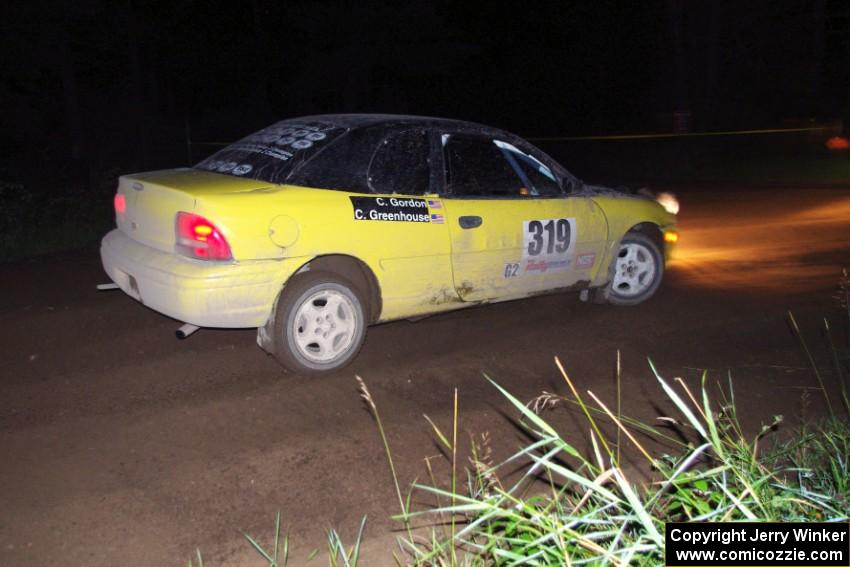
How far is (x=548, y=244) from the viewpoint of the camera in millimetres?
6715

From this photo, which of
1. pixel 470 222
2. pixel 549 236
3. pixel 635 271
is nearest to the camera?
pixel 470 222

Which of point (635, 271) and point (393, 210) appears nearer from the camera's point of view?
point (393, 210)

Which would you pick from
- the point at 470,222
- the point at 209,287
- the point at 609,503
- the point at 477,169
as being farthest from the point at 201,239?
the point at 609,503

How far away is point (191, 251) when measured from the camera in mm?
5293

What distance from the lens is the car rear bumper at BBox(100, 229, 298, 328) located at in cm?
520

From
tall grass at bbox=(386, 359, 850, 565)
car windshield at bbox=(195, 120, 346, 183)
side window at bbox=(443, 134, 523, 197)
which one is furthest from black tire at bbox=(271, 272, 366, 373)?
tall grass at bbox=(386, 359, 850, 565)

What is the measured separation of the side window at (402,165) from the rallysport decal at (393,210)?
79mm

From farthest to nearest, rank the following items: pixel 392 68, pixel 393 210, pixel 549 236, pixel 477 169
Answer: pixel 392 68
pixel 549 236
pixel 477 169
pixel 393 210

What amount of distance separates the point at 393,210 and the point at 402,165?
1.19ft

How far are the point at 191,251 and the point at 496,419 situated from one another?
7.10ft

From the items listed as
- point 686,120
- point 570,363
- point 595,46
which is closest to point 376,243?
point 570,363

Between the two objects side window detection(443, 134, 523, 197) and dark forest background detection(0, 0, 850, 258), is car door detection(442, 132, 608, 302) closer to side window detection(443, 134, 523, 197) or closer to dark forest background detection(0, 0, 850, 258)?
side window detection(443, 134, 523, 197)

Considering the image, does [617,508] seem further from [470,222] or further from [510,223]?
[510,223]

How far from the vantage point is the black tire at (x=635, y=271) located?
7.53 metres
